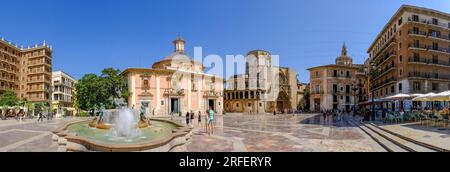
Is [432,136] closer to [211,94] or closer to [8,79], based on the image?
[211,94]

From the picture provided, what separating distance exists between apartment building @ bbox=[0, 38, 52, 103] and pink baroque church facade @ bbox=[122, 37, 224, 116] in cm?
3168

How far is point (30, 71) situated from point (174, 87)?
142 ft

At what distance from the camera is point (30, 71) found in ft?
205

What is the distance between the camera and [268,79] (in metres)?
61.5

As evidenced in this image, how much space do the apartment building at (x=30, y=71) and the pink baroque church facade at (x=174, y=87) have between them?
31676mm

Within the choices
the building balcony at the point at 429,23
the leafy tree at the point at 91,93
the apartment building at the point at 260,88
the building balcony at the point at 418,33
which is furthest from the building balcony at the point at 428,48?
the leafy tree at the point at 91,93

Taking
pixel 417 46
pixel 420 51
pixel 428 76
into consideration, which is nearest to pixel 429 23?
pixel 417 46

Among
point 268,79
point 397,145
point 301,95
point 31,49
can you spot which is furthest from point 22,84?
point 397,145

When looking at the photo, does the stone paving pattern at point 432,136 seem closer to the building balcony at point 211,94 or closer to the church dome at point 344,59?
the building balcony at point 211,94

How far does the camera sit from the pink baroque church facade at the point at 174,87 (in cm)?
4041

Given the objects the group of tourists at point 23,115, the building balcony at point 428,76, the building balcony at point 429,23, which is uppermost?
the building balcony at point 429,23

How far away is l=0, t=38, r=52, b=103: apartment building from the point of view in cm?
5888
